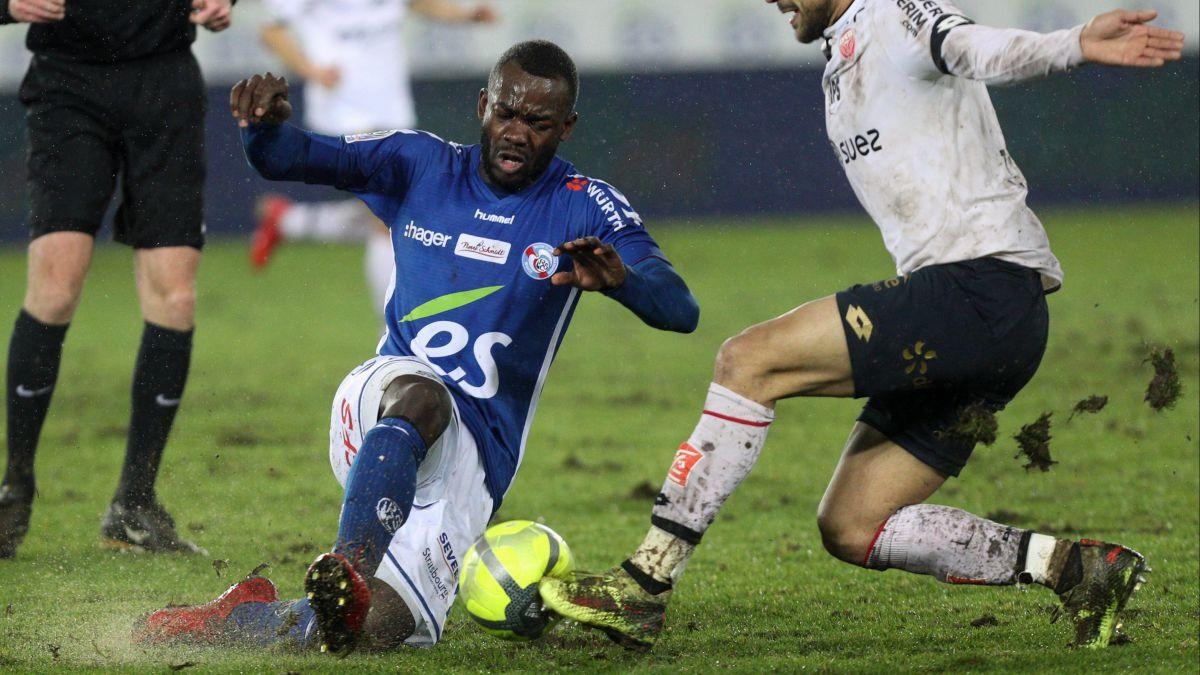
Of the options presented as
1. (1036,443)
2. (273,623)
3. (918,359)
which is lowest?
(273,623)

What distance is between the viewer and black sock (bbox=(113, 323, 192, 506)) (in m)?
5.77

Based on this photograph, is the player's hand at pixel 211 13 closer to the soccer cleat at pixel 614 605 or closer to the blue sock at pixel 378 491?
the blue sock at pixel 378 491

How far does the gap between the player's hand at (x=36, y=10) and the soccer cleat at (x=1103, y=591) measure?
3.95 meters

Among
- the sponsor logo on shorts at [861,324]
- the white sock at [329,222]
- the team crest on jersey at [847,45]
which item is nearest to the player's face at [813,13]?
the team crest on jersey at [847,45]

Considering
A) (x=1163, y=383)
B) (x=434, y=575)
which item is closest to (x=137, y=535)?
(x=434, y=575)

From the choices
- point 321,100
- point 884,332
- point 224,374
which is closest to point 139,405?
point 884,332

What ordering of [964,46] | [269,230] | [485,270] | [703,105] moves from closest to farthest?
[964,46]
[485,270]
[269,230]
[703,105]

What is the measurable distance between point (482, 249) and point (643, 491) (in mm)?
2710

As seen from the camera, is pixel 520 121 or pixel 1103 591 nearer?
pixel 1103 591

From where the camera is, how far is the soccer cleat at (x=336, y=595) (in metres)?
3.51

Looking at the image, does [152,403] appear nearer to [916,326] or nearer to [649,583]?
[649,583]

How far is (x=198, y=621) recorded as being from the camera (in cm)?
423

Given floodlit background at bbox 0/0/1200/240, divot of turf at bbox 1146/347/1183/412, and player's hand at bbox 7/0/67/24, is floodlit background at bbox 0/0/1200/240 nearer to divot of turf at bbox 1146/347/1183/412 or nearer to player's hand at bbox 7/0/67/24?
player's hand at bbox 7/0/67/24

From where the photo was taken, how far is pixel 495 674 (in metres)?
3.89
